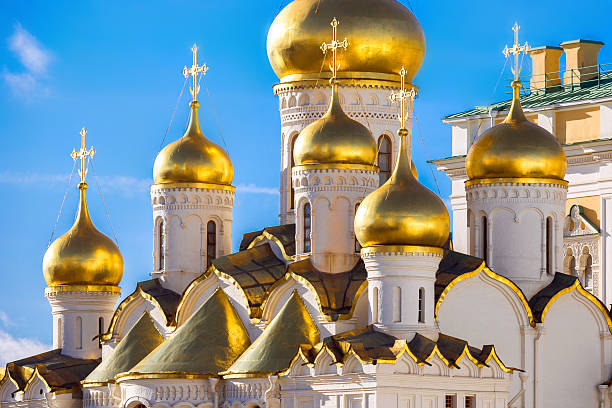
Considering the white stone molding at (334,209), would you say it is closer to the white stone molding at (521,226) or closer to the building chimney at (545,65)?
the white stone molding at (521,226)

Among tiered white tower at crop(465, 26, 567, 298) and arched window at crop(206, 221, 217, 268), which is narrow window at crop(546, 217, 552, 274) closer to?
tiered white tower at crop(465, 26, 567, 298)

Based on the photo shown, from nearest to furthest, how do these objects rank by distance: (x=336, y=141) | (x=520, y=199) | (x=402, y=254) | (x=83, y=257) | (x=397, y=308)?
(x=402, y=254), (x=397, y=308), (x=336, y=141), (x=520, y=199), (x=83, y=257)

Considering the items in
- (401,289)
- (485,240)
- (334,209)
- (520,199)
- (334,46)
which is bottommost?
(401,289)

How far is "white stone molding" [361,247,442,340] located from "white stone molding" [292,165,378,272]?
8.00ft

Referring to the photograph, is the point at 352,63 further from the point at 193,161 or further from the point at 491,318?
the point at 491,318

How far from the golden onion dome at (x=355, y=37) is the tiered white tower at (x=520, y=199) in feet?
8.93

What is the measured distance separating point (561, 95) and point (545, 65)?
1.68m

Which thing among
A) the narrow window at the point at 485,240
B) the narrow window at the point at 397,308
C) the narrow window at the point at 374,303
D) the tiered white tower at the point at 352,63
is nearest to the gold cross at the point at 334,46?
the tiered white tower at the point at 352,63

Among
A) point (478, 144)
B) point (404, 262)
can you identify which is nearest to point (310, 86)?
point (478, 144)

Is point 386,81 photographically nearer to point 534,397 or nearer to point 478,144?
point 478,144

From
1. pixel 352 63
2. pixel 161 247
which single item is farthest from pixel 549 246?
pixel 161 247

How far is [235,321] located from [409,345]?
14.0ft

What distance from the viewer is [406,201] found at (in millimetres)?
33094

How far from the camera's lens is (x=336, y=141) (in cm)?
3534
